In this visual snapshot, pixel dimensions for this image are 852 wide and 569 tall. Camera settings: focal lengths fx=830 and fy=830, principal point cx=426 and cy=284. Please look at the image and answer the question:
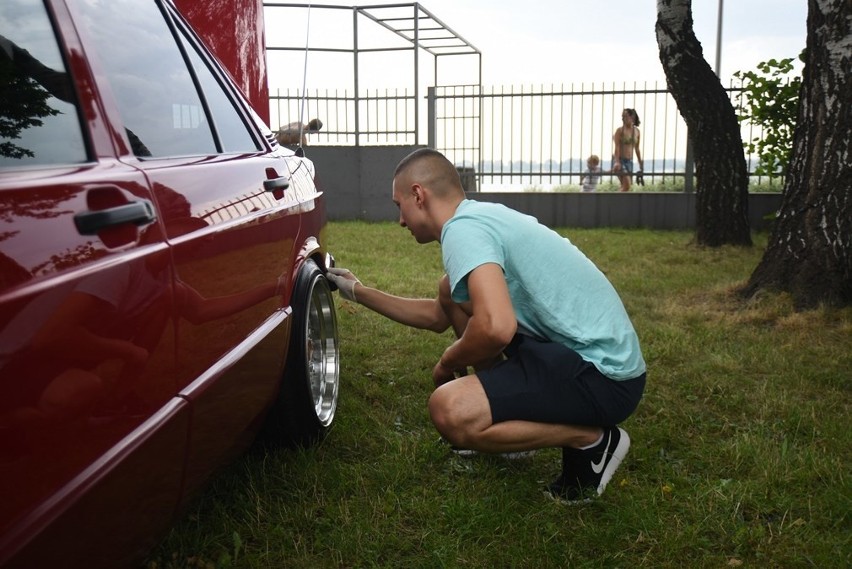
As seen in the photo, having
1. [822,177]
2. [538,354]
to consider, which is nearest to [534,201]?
[822,177]

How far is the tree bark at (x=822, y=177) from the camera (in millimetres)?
5852

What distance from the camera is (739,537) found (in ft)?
9.13

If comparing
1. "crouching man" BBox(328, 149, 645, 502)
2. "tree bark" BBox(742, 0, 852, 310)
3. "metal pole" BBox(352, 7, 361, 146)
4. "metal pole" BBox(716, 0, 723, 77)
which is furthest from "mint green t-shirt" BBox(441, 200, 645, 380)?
"metal pole" BBox(716, 0, 723, 77)

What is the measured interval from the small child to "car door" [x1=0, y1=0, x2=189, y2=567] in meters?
11.6

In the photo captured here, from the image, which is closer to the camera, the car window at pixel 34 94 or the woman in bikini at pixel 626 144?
the car window at pixel 34 94

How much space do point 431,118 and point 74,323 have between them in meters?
13.2

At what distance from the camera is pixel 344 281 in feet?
12.3

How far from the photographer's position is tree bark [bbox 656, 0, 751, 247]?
9.52 metres

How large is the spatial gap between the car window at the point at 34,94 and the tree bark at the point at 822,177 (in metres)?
5.46

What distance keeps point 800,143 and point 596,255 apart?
12.4 ft

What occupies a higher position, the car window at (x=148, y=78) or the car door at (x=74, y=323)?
the car window at (x=148, y=78)

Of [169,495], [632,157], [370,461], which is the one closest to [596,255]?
[632,157]

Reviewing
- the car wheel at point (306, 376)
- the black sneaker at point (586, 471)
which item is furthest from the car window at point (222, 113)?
the black sneaker at point (586, 471)

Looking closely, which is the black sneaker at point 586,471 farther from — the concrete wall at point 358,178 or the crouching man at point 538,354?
the concrete wall at point 358,178
